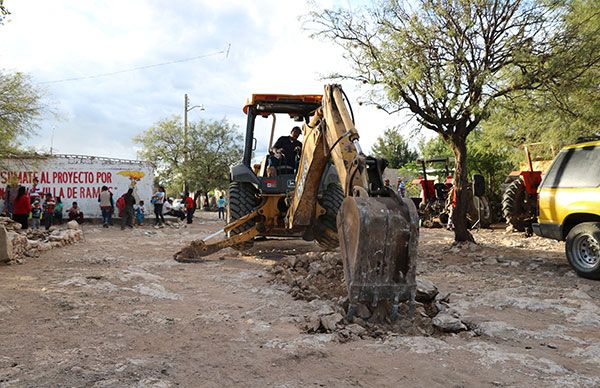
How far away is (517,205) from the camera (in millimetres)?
13430

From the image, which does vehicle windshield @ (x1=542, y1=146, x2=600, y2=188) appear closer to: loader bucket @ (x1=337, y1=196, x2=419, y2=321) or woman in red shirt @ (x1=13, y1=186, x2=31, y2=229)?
loader bucket @ (x1=337, y1=196, x2=419, y2=321)

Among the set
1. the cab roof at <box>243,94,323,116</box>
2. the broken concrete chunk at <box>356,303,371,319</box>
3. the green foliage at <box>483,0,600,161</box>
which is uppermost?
the green foliage at <box>483,0,600,161</box>

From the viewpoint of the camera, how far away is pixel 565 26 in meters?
9.61

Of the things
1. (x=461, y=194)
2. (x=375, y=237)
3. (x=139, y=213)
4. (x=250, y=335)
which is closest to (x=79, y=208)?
(x=139, y=213)

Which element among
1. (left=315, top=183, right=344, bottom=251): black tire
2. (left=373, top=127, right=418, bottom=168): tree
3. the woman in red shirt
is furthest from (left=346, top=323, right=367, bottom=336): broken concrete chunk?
(left=373, top=127, right=418, bottom=168): tree

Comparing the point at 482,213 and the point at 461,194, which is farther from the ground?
the point at 461,194

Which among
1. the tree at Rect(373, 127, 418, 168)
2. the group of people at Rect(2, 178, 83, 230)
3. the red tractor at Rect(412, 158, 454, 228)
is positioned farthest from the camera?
the tree at Rect(373, 127, 418, 168)

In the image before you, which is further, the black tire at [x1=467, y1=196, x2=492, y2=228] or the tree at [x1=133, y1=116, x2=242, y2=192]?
the tree at [x1=133, y1=116, x2=242, y2=192]

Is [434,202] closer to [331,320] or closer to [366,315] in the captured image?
[366,315]

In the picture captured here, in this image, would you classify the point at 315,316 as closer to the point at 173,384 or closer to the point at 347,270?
the point at 347,270

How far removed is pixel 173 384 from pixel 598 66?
10377mm

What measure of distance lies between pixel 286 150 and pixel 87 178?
13.8 m

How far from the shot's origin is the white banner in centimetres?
2000

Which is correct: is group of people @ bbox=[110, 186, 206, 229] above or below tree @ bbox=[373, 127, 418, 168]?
below
